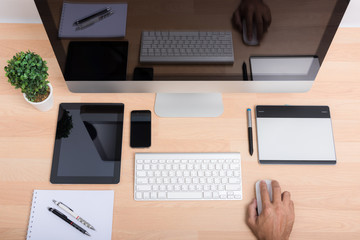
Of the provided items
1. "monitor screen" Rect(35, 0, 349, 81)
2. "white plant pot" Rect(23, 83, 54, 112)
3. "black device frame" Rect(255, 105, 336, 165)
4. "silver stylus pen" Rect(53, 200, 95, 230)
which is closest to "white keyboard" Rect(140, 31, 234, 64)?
"monitor screen" Rect(35, 0, 349, 81)

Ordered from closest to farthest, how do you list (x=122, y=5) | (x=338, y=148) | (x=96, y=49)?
(x=122, y=5) < (x=96, y=49) < (x=338, y=148)

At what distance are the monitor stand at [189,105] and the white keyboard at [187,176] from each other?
0.14m

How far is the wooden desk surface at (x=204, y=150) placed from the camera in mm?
854

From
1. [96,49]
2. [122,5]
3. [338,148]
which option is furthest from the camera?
[338,148]

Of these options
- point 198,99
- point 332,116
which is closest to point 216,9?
point 198,99

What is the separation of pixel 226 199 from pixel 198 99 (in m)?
0.35

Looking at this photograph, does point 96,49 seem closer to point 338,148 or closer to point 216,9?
point 216,9

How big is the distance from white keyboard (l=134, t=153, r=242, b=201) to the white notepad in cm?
11

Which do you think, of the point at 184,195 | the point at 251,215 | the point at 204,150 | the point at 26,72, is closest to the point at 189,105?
the point at 204,150

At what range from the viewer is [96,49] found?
82 centimetres

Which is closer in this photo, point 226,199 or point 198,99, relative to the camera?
point 226,199

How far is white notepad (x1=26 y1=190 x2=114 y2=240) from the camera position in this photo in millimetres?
839

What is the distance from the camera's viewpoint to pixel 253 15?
724mm

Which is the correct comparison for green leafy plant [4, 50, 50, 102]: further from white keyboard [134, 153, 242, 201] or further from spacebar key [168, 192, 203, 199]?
spacebar key [168, 192, 203, 199]
